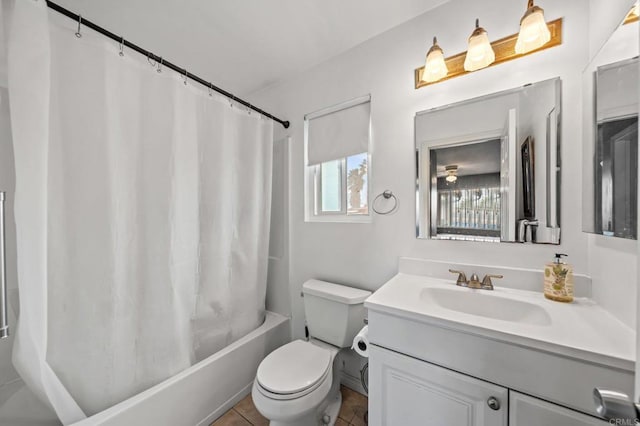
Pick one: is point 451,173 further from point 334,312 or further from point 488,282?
point 334,312

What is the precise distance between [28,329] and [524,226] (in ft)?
6.48

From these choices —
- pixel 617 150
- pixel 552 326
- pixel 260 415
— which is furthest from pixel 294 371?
pixel 617 150

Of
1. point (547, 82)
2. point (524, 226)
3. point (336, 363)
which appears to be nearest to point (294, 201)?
point (336, 363)

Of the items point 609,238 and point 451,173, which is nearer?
point 609,238

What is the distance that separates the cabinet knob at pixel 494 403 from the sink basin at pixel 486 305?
35 centimetres

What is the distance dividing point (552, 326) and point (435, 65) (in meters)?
1.20

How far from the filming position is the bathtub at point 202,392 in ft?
3.26

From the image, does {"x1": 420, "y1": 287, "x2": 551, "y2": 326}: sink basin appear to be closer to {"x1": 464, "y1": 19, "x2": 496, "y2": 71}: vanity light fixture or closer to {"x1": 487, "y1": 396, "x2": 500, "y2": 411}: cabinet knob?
{"x1": 487, "y1": 396, "x2": 500, "y2": 411}: cabinet knob

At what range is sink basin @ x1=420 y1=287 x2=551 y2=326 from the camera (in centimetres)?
90

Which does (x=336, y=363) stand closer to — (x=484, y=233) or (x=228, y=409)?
(x=228, y=409)

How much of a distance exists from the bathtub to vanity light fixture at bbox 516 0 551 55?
2125mm

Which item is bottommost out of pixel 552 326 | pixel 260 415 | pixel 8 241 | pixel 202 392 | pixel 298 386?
pixel 260 415

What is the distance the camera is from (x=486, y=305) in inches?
39.3

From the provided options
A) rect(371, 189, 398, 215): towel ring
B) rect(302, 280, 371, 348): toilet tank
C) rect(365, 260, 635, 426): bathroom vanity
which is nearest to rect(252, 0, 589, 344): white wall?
rect(371, 189, 398, 215): towel ring
